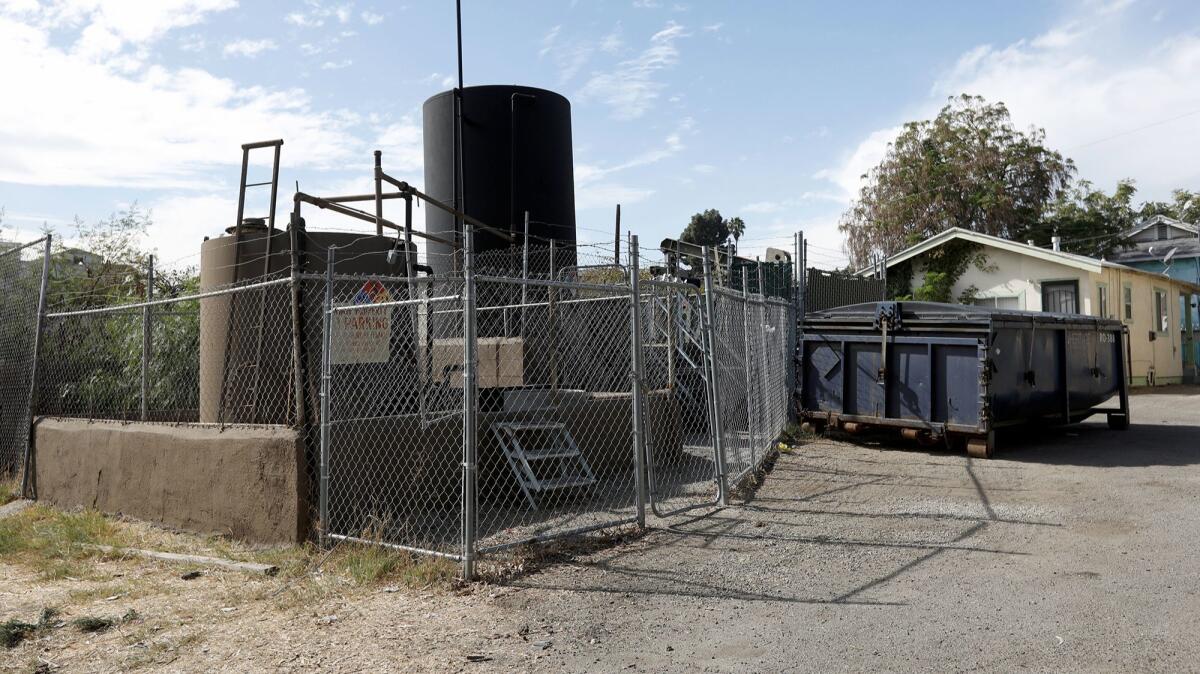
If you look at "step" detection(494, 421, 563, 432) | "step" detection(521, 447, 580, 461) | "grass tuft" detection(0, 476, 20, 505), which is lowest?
"grass tuft" detection(0, 476, 20, 505)

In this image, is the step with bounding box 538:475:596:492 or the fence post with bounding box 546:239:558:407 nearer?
the step with bounding box 538:475:596:492

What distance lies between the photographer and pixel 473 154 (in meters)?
12.3

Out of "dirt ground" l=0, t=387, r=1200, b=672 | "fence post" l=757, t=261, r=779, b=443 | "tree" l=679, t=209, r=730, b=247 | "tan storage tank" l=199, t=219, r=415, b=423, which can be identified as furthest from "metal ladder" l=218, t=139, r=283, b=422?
"tree" l=679, t=209, r=730, b=247

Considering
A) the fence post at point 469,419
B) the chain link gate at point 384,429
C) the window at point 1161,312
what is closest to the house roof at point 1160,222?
the window at point 1161,312

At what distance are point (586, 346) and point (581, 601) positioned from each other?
6175mm

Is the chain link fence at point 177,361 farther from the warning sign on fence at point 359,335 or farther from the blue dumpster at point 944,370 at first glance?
the blue dumpster at point 944,370

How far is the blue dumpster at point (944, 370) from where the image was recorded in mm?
10383

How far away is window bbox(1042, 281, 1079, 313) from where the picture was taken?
21.7 metres

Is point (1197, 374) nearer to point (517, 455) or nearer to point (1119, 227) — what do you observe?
point (1119, 227)

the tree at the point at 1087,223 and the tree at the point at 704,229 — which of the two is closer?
the tree at the point at 1087,223

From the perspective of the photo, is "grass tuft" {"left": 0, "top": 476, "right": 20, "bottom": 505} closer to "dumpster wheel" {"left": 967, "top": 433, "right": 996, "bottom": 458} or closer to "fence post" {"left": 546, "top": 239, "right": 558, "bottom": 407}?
"fence post" {"left": 546, "top": 239, "right": 558, "bottom": 407}

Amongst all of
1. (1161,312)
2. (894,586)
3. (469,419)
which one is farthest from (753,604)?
(1161,312)

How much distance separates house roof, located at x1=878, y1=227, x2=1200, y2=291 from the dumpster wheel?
13039 millimetres

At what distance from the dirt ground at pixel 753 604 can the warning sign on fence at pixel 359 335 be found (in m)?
1.68
